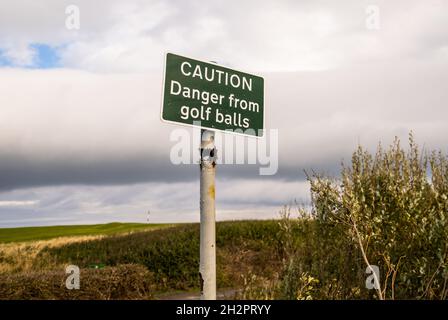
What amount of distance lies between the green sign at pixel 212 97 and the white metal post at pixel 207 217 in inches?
6.8

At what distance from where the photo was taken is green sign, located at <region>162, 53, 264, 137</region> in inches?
141

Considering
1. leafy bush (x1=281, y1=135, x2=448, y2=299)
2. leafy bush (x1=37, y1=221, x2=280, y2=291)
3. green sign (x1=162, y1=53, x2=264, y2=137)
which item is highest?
green sign (x1=162, y1=53, x2=264, y2=137)

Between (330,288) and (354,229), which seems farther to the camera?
(330,288)

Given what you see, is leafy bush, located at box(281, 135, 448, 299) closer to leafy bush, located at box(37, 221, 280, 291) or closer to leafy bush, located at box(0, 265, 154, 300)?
leafy bush, located at box(0, 265, 154, 300)

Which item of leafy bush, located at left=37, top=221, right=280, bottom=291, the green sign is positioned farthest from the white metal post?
leafy bush, located at left=37, top=221, right=280, bottom=291

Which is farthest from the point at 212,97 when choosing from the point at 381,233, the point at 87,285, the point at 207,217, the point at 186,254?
the point at 186,254

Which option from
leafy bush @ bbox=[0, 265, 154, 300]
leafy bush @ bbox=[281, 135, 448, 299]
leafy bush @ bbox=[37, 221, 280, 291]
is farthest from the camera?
leafy bush @ bbox=[37, 221, 280, 291]

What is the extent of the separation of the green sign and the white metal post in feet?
0.57

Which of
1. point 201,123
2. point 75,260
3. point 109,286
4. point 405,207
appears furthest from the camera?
point 75,260

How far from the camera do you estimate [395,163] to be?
7.49 metres

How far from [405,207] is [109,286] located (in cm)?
773

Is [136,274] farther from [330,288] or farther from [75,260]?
[75,260]

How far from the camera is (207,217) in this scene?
368 centimetres
